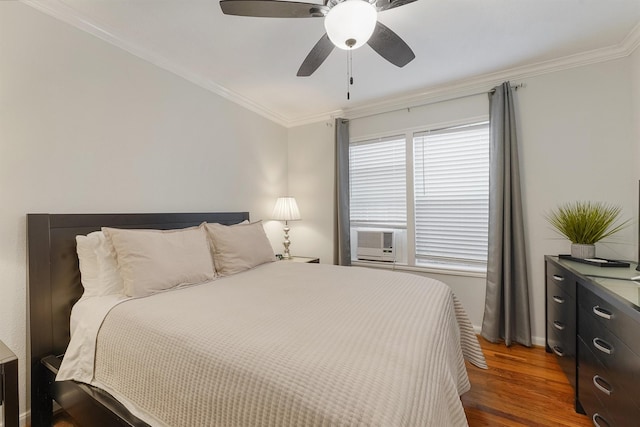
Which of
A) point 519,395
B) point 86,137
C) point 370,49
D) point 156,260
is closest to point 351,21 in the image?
point 370,49

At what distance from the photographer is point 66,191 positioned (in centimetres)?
184

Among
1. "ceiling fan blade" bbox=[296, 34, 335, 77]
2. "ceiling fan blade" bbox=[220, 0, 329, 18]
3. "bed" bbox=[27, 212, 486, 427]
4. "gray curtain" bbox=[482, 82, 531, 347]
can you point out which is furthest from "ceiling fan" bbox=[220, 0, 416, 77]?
"gray curtain" bbox=[482, 82, 531, 347]

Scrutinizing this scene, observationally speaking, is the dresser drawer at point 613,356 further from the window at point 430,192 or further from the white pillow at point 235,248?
the white pillow at point 235,248

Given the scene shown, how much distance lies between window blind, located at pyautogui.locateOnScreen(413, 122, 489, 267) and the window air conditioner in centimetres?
30

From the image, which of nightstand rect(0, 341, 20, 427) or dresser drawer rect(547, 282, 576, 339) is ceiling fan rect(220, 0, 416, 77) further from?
dresser drawer rect(547, 282, 576, 339)

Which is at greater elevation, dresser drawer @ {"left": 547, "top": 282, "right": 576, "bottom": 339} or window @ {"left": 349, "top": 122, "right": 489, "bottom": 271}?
window @ {"left": 349, "top": 122, "right": 489, "bottom": 271}

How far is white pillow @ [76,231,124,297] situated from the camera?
1738 millimetres

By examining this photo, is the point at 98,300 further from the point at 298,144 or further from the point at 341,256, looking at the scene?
the point at 298,144

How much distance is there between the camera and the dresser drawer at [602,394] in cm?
Answer: 128

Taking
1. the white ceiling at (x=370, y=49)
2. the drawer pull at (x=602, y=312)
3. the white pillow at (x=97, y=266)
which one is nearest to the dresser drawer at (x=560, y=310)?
the drawer pull at (x=602, y=312)

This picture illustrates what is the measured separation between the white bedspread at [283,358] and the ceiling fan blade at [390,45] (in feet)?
4.87

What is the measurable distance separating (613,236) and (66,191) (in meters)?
4.10

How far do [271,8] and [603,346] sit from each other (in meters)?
2.47

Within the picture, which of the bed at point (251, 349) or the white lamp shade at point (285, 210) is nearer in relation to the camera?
the bed at point (251, 349)
